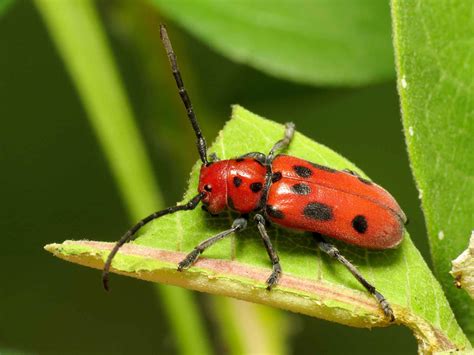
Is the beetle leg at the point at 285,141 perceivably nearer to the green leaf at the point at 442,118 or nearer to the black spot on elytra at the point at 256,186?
the black spot on elytra at the point at 256,186

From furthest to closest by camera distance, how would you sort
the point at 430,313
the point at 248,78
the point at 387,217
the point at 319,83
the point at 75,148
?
the point at 75,148 → the point at 248,78 → the point at 319,83 → the point at 387,217 → the point at 430,313

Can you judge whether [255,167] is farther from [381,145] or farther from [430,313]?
[381,145]

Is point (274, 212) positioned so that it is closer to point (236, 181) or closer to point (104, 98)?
point (236, 181)

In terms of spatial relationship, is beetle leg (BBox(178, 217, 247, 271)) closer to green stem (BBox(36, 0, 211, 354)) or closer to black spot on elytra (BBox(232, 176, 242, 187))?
black spot on elytra (BBox(232, 176, 242, 187))

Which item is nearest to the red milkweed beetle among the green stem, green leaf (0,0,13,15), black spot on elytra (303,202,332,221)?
black spot on elytra (303,202,332,221)

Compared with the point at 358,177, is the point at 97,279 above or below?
below

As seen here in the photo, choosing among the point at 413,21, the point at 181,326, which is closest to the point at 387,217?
the point at 413,21

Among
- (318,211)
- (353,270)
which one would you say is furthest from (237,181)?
(353,270)
